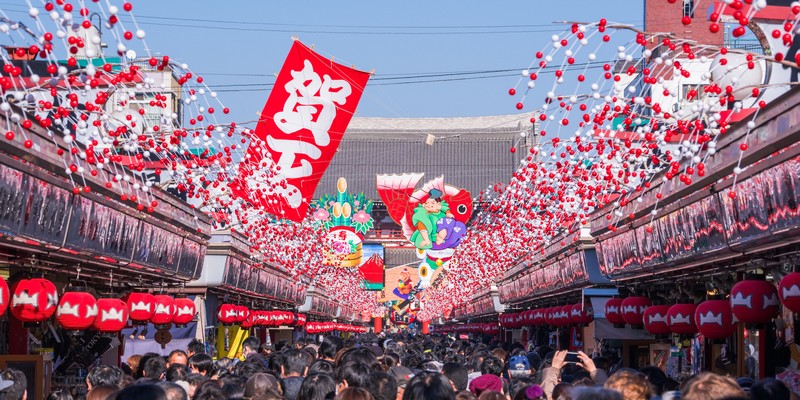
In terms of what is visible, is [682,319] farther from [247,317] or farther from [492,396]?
[247,317]

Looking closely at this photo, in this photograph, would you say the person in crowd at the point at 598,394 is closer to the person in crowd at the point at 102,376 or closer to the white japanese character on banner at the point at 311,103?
the person in crowd at the point at 102,376

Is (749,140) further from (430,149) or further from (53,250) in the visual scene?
(430,149)

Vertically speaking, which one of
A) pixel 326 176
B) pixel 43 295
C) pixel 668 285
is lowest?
pixel 43 295

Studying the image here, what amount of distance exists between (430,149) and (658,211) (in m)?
60.8

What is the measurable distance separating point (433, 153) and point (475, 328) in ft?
61.4

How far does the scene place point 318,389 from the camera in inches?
323

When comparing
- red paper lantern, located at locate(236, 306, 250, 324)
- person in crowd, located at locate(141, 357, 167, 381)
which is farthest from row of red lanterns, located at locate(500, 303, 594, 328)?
person in crowd, located at locate(141, 357, 167, 381)

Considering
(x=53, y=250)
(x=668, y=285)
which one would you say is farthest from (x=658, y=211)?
(x=53, y=250)

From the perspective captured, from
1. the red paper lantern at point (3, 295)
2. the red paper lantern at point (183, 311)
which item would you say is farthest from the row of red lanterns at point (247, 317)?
the red paper lantern at point (3, 295)

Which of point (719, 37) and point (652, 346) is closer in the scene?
point (652, 346)

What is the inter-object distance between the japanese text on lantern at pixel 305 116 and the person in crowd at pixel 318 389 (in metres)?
14.0

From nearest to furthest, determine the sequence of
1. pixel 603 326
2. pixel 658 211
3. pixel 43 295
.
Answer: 1. pixel 43 295
2. pixel 658 211
3. pixel 603 326

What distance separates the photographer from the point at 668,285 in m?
16.4

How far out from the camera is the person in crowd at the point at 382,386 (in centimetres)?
911
